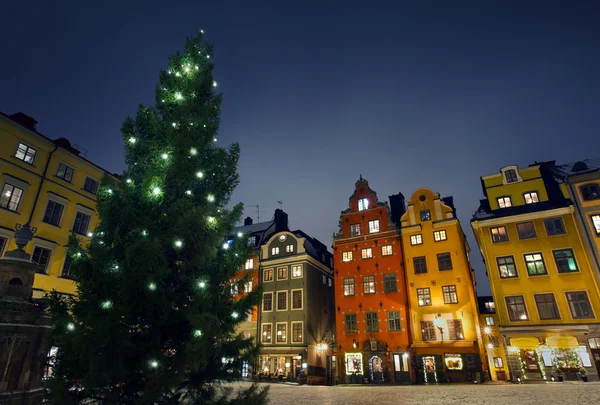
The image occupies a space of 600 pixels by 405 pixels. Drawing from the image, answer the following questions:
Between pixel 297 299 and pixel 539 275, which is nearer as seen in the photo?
pixel 539 275

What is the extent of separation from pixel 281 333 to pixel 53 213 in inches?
931

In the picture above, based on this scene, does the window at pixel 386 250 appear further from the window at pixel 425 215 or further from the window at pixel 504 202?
the window at pixel 504 202

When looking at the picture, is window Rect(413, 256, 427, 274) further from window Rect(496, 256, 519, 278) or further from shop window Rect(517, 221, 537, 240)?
shop window Rect(517, 221, 537, 240)

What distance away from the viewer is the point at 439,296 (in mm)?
30453

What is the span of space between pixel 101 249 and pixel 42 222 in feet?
77.8

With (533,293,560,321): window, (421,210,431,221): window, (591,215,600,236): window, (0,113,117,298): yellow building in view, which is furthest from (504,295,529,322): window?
(0,113,117,298): yellow building

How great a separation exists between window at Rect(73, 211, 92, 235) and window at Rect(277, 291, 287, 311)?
20.0 m

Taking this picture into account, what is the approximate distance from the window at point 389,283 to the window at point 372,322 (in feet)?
8.59

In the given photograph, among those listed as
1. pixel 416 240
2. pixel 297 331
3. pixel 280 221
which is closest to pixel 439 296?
pixel 416 240

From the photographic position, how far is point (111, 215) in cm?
796

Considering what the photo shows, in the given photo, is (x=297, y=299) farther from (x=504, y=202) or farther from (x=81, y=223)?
(x=504, y=202)

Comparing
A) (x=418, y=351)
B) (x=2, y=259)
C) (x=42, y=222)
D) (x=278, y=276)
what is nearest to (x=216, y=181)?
(x=2, y=259)

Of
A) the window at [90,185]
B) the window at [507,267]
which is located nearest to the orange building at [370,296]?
the window at [507,267]

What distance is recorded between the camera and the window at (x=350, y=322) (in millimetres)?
33125
